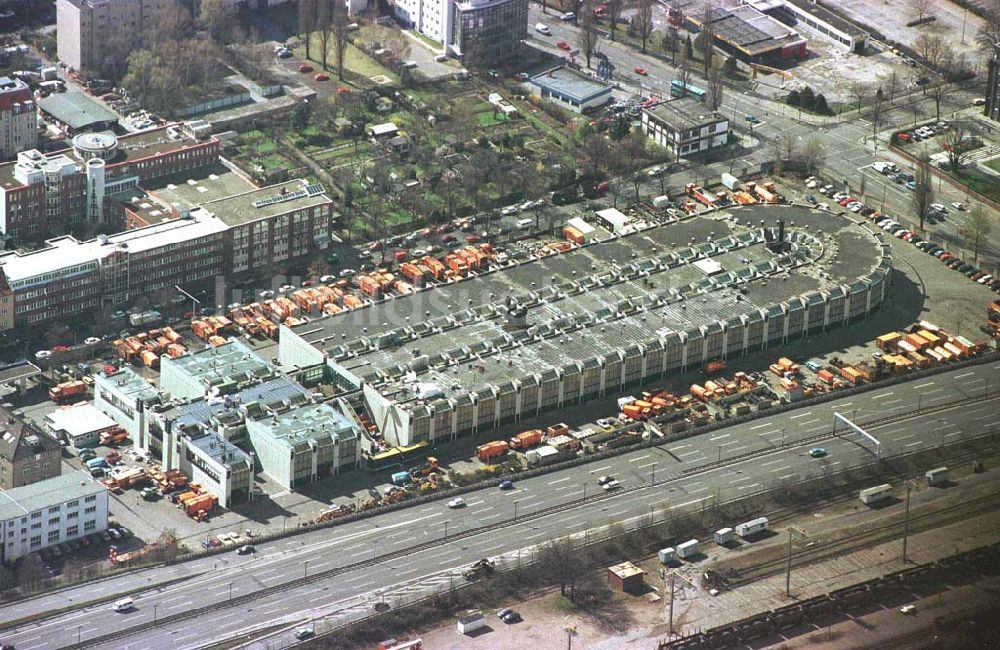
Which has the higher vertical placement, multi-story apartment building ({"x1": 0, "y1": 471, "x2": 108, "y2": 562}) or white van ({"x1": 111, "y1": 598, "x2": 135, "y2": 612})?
multi-story apartment building ({"x1": 0, "y1": 471, "x2": 108, "y2": 562})

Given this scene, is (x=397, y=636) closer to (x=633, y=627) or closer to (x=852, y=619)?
(x=633, y=627)

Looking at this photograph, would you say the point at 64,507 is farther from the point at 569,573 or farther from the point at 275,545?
the point at 569,573

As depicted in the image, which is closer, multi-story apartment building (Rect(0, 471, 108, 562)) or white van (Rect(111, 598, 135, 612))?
white van (Rect(111, 598, 135, 612))

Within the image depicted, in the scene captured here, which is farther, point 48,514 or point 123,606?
point 48,514

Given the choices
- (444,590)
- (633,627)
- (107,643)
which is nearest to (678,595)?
(633,627)

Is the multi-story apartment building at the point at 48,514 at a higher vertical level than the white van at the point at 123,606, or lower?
higher

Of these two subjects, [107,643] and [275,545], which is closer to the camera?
[107,643]

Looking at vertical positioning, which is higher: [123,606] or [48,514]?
[48,514]
